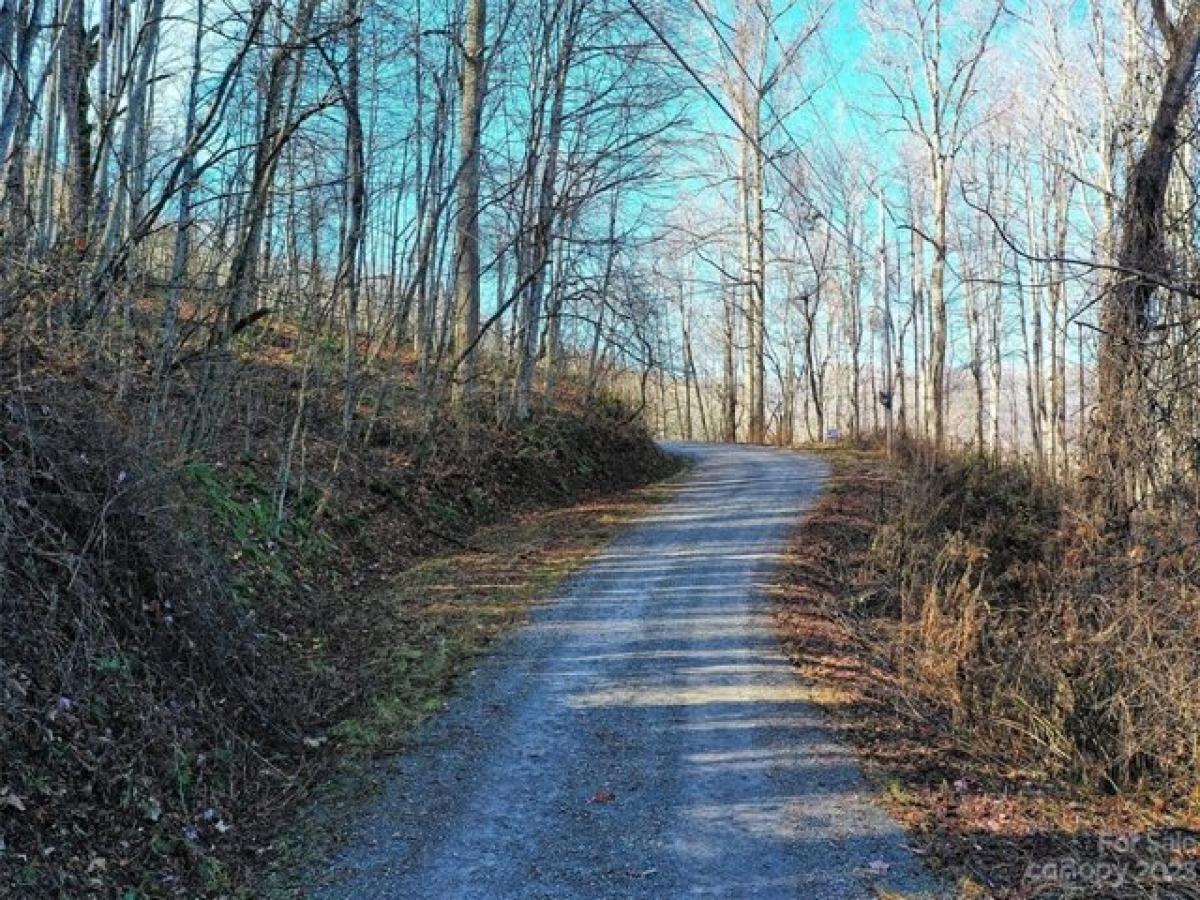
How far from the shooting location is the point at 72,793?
144 inches

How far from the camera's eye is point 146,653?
15.3ft

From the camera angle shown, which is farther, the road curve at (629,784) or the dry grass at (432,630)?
the dry grass at (432,630)

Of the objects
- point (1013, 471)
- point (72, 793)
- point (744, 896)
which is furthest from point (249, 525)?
point (1013, 471)

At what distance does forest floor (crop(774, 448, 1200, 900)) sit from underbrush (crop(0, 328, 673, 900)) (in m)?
3.18

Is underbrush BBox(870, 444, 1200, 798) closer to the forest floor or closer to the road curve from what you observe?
the forest floor

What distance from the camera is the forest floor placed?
12.3 feet

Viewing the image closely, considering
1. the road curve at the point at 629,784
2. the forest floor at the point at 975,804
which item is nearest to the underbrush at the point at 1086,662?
the forest floor at the point at 975,804

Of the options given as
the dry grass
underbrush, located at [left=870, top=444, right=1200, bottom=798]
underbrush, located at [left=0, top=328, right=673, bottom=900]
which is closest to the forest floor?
underbrush, located at [left=870, top=444, right=1200, bottom=798]

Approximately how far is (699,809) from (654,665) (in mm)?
2122

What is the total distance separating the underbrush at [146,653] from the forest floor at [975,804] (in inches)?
125

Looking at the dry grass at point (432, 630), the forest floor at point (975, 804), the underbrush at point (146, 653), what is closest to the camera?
the underbrush at point (146, 653)

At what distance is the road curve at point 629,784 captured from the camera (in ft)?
12.4

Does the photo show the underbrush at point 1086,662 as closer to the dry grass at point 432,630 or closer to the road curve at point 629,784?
the road curve at point 629,784

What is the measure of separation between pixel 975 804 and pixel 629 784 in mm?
1837
